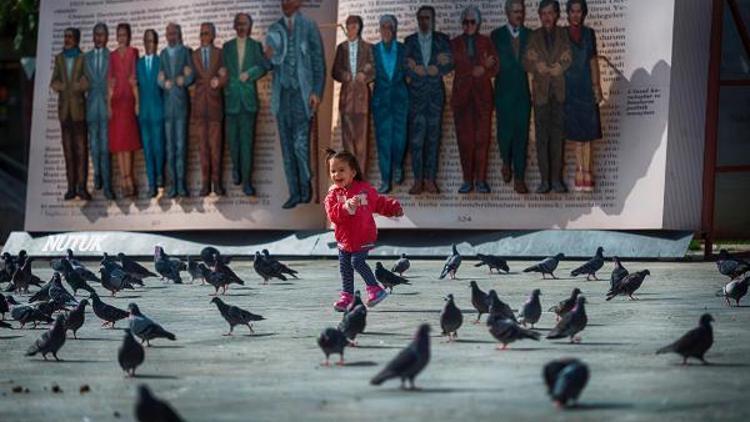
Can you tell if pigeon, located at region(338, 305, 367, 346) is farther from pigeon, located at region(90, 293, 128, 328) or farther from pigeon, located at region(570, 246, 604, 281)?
pigeon, located at region(570, 246, 604, 281)

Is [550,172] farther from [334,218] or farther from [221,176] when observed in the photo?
[334,218]

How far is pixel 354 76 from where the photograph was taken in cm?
2616

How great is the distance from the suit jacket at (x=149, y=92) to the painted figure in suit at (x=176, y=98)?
4.3 inches

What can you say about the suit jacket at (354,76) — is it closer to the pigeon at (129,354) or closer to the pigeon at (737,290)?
the pigeon at (737,290)

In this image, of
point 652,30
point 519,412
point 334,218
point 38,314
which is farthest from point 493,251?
point 519,412

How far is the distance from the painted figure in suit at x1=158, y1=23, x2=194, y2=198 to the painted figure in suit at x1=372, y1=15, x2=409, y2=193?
3.38 meters

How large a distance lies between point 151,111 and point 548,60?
6948 millimetres

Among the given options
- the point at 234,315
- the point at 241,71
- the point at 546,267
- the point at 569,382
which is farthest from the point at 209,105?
the point at 569,382

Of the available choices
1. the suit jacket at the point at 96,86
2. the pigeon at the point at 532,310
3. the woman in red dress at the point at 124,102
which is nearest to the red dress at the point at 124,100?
the woman in red dress at the point at 124,102

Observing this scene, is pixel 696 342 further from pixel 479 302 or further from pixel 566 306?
pixel 479 302

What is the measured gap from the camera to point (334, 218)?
57.1 ft

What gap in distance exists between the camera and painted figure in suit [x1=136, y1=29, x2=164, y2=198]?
2827cm

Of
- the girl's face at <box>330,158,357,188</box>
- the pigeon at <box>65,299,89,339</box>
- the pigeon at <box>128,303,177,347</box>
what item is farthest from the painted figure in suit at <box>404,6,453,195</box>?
the pigeon at <box>128,303,177,347</box>

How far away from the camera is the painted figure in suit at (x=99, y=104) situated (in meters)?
28.9
